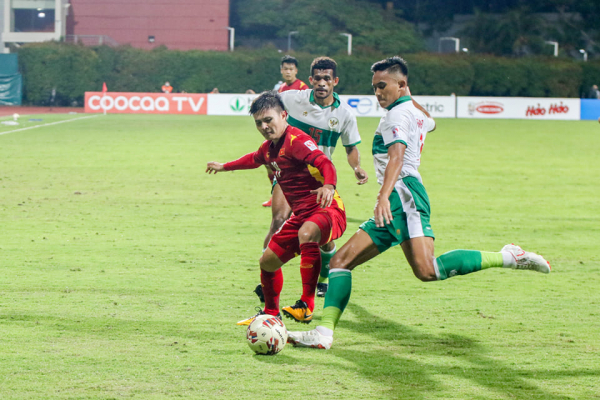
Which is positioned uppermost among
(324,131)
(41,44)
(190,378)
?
(41,44)

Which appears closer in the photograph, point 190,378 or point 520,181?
point 190,378

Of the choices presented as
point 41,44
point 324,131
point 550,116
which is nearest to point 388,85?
point 324,131

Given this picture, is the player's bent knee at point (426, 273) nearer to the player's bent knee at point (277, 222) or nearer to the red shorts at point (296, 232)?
the red shorts at point (296, 232)

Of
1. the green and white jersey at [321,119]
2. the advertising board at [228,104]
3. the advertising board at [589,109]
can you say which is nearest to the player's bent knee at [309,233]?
the green and white jersey at [321,119]

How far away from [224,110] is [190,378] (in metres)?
39.5

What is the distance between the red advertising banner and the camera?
43.1 metres

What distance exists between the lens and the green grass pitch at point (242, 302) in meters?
4.71

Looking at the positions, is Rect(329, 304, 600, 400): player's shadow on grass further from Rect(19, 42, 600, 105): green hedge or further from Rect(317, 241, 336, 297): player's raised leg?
Rect(19, 42, 600, 105): green hedge

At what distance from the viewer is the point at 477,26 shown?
6988cm

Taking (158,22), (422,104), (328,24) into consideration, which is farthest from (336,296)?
(158,22)

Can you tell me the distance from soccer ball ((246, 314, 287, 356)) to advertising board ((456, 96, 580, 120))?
41.3m

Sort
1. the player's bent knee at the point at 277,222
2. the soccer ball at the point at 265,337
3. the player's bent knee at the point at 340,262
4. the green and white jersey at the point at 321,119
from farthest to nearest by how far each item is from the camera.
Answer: the green and white jersey at the point at 321,119 → the player's bent knee at the point at 277,222 → the player's bent knee at the point at 340,262 → the soccer ball at the point at 265,337

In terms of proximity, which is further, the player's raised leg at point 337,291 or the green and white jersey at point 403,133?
the green and white jersey at point 403,133

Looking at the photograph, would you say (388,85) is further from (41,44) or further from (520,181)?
(41,44)
